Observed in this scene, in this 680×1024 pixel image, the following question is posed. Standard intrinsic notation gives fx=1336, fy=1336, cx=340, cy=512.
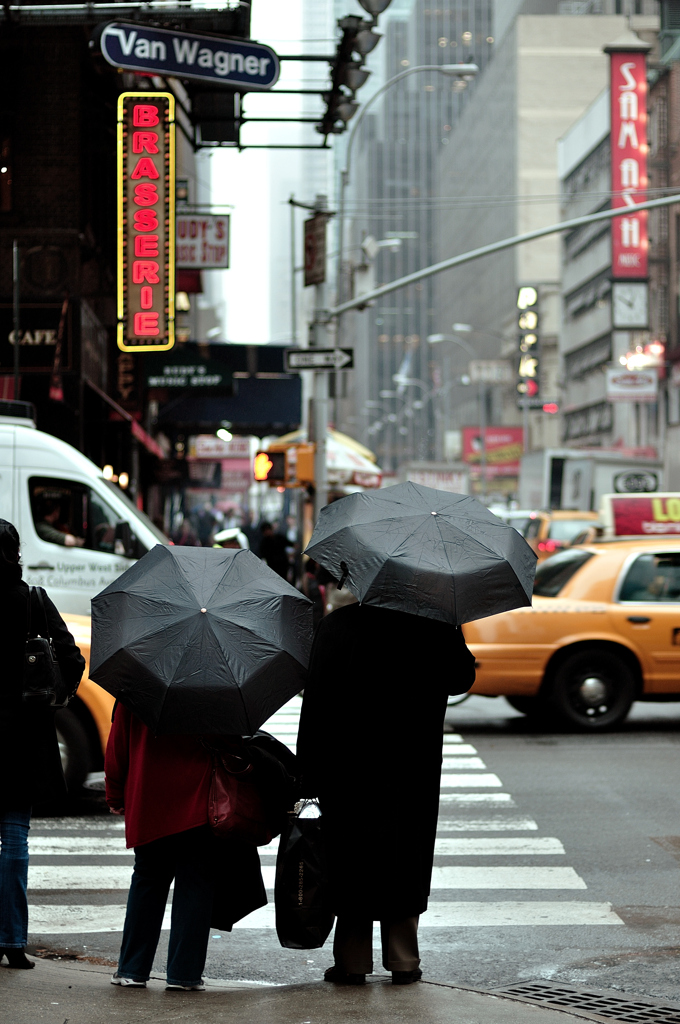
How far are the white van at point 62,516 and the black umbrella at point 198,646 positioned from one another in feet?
30.2

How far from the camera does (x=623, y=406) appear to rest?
215 ft

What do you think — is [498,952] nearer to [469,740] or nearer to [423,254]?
[469,740]

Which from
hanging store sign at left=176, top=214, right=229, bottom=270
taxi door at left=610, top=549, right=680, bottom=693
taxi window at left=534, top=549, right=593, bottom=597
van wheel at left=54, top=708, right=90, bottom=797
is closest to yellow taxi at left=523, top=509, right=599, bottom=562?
hanging store sign at left=176, top=214, right=229, bottom=270

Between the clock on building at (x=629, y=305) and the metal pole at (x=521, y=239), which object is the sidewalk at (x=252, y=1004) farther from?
the clock on building at (x=629, y=305)

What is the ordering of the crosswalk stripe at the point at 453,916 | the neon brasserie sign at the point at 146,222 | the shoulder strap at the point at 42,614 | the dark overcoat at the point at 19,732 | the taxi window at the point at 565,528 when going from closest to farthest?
the dark overcoat at the point at 19,732 < the shoulder strap at the point at 42,614 < the crosswalk stripe at the point at 453,916 < the neon brasserie sign at the point at 146,222 < the taxi window at the point at 565,528

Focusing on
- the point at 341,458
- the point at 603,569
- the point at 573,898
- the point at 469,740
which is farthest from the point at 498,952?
the point at 341,458

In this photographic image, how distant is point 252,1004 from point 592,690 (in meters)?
8.29

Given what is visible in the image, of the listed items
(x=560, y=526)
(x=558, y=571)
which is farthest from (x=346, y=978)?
(x=560, y=526)

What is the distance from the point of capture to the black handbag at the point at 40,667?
5258 millimetres

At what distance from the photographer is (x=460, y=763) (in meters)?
11.0

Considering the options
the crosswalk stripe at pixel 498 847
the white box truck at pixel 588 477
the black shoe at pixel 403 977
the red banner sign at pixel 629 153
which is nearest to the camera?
the black shoe at pixel 403 977

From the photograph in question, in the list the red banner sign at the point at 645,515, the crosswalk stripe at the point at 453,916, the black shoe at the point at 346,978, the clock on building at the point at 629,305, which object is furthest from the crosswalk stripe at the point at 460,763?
the clock on building at the point at 629,305

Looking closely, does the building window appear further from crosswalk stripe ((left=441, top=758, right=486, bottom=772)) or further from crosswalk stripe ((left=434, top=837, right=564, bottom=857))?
crosswalk stripe ((left=434, top=837, right=564, bottom=857))

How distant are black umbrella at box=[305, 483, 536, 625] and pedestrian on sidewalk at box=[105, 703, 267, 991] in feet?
2.88
